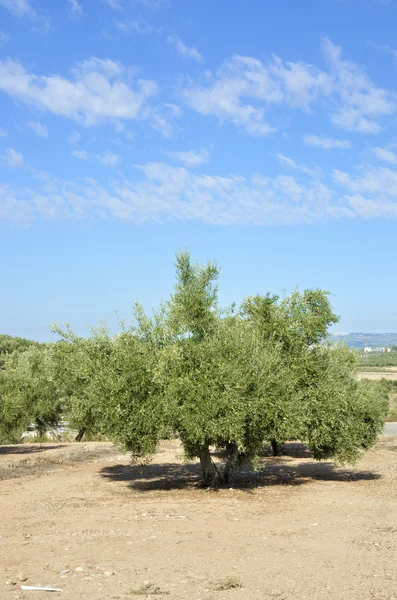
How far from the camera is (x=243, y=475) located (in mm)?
24391

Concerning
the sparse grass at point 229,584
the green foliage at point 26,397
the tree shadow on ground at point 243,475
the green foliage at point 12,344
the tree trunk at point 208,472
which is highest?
the green foliage at point 12,344

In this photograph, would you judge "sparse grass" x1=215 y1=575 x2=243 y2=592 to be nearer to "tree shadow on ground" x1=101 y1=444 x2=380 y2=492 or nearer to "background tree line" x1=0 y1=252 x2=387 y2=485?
"background tree line" x1=0 y1=252 x2=387 y2=485

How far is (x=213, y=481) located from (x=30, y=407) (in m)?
20.2

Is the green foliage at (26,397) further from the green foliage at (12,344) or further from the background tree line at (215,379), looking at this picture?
the green foliage at (12,344)

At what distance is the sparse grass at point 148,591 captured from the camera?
29.9 ft

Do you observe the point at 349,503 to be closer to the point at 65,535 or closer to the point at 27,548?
the point at 65,535

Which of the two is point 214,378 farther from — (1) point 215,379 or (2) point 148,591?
(2) point 148,591

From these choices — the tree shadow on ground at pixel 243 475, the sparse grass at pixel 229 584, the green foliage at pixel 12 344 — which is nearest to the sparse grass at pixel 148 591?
the sparse grass at pixel 229 584

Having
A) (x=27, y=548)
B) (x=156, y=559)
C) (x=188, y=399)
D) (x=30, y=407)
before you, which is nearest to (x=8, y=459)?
(x=30, y=407)

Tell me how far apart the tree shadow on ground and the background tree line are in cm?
151

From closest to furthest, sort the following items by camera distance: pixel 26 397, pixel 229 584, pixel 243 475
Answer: pixel 229 584, pixel 243 475, pixel 26 397

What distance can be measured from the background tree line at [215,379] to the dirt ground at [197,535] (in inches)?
74.3

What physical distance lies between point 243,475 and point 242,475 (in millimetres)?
43

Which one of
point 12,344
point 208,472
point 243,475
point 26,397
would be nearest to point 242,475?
point 243,475
